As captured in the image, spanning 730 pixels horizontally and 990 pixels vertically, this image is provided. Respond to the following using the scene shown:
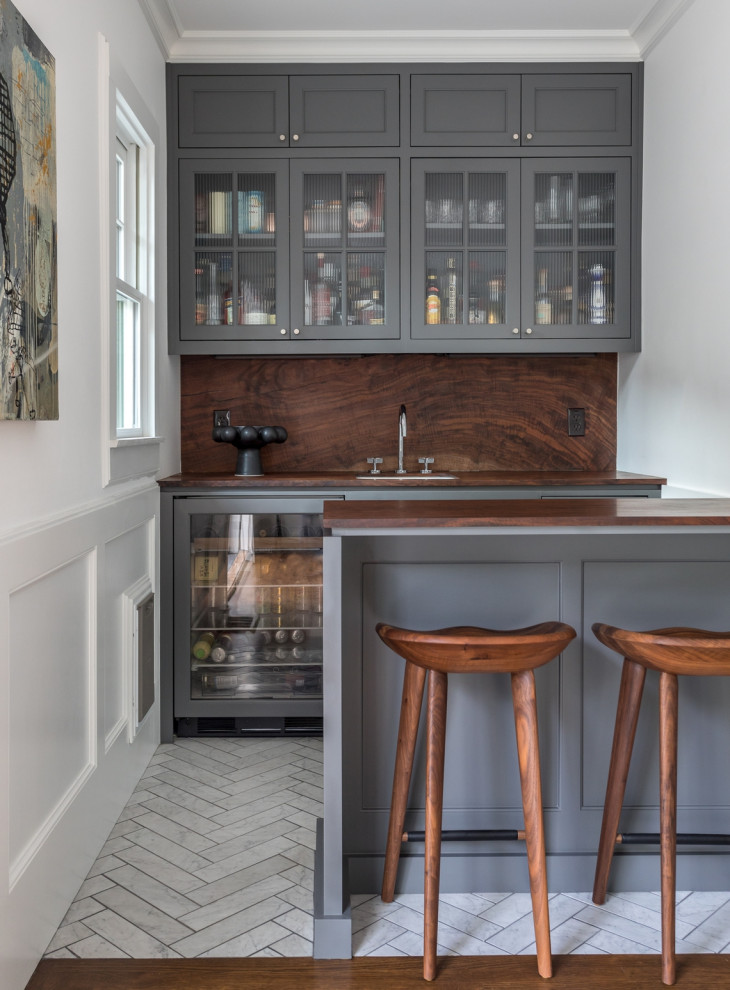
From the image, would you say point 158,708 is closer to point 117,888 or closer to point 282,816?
point 282,816

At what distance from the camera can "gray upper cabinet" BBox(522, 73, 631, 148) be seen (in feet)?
11.4

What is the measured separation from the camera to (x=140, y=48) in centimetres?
295

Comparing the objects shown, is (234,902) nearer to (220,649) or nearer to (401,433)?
(220,649)

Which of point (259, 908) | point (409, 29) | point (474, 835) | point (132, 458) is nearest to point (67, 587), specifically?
point (132, 458)

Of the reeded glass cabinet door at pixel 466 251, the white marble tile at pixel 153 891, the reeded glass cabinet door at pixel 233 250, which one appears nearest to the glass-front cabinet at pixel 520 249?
the reeded glass cabinet door at pixel 466 251

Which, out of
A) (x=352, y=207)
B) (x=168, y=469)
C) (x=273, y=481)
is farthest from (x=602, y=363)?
(x=168, y=469)

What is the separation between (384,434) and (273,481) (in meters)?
0.82

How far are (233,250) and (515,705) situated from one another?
238 cm

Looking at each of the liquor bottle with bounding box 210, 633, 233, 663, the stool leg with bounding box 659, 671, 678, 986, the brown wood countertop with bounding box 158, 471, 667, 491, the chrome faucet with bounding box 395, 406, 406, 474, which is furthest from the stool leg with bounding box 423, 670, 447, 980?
the chrome faucet with bounding box 395, 406, 406, 474

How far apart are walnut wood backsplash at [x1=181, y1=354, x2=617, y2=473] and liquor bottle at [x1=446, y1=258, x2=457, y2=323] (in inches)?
14.3

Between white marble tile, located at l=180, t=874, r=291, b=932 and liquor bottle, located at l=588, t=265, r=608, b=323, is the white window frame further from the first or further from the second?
liquor bottle, located at l=588, t=265, r=608, b=323

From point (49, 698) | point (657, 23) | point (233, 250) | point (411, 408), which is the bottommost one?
point (49, 698)

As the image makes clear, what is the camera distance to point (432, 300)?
11.6 feet

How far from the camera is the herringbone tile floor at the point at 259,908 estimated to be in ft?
6.23
